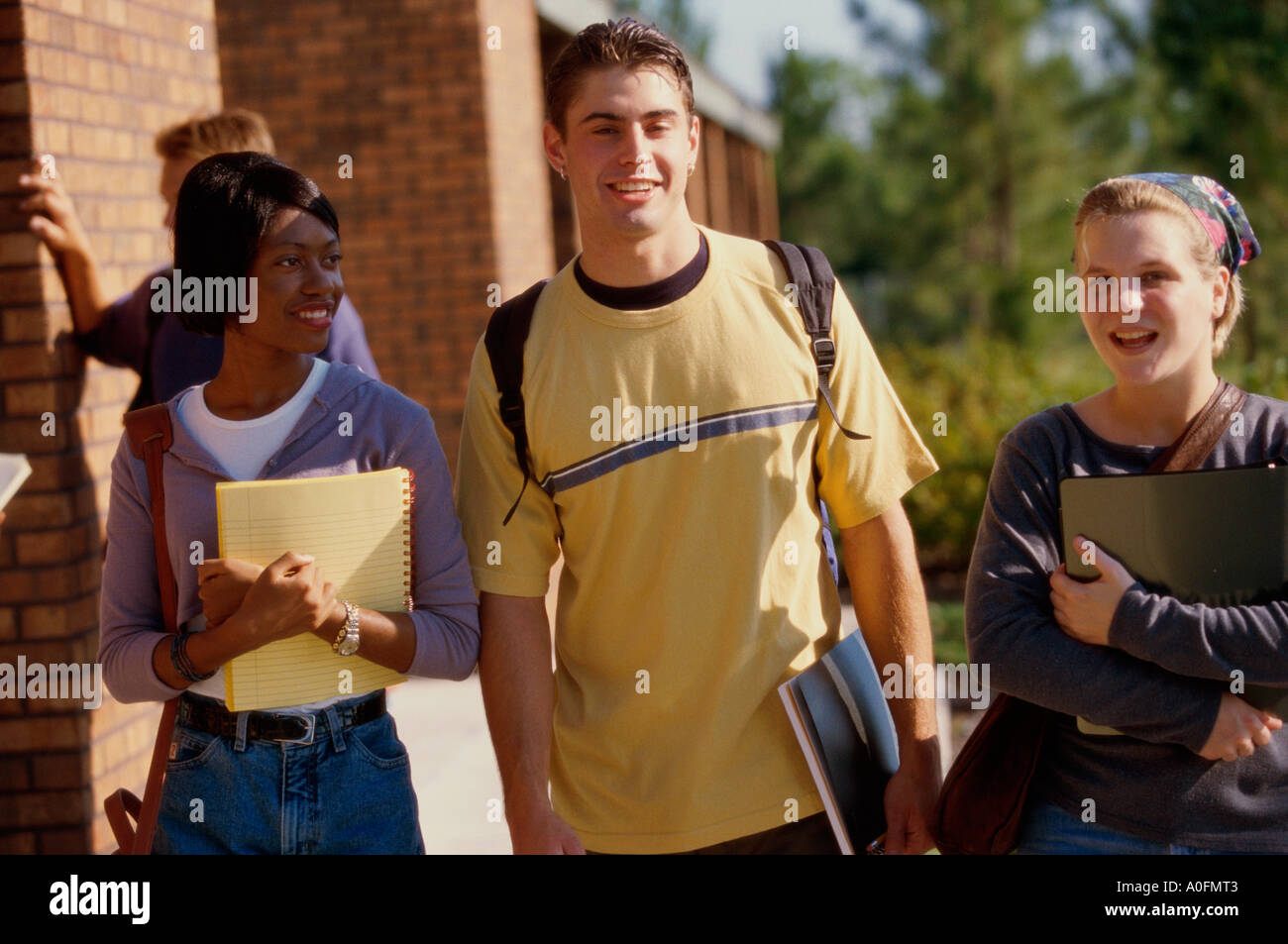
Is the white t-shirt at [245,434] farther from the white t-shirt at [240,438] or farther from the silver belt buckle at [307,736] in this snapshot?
the silver belt buckle at [307,736]

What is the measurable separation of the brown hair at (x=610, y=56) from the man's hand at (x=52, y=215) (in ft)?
5.79

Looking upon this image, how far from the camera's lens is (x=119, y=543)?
2.51 m

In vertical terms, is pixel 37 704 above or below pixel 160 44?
below

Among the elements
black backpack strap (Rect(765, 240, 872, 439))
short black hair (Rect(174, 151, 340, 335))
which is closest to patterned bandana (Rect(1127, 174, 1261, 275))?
black backpack strap (Rect(765, 240, 872, 439))

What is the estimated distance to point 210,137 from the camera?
370 cm

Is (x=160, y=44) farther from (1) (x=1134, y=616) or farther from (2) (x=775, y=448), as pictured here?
(1) (x=1134, y=616)

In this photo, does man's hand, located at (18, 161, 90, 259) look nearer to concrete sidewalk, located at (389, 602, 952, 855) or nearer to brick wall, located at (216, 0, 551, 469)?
concrete sidewalk, located at (389, 602, 952, 855)

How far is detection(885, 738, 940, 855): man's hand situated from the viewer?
8.45ft

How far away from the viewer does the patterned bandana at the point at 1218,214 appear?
2404mm

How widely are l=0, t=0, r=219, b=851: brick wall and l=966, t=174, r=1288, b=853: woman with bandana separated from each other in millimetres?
2604

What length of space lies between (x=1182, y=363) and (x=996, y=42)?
35554 millimetres

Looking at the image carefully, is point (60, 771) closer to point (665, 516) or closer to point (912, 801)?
point (665, 516)

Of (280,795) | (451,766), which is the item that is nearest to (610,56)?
(280,795)
